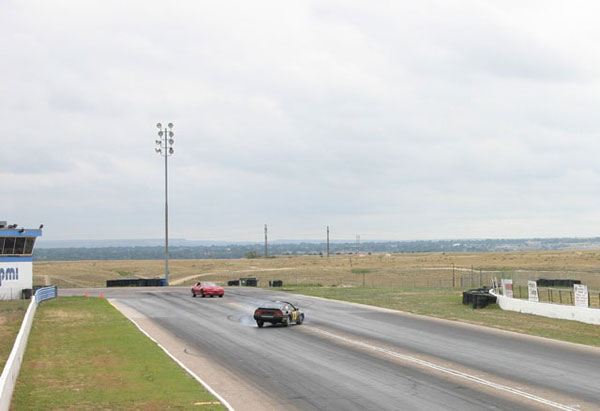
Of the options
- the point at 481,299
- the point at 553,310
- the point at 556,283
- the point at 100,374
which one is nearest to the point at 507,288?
the point at 481,299

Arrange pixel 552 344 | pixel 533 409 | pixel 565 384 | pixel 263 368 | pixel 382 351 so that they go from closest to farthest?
1. pixel 533 409
2. pixel 565 384
3. pixel 263 368
4. pixel 382 351
5. pixel 552 344

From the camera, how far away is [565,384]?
63.3ft

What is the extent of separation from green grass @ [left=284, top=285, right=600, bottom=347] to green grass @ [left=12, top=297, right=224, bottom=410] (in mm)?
18305

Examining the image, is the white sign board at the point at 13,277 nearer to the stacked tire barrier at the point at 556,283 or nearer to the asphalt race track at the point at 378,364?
the asphalt race track at the point at 378,364

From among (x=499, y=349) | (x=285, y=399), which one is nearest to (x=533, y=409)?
(x=285, y=399)

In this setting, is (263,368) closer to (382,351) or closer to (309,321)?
(382,351)

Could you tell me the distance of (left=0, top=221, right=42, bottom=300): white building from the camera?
181 feet

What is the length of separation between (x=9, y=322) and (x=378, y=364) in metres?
25.1

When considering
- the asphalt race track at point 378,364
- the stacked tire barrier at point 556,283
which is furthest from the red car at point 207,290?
the stacked tire barrier at point 556,283

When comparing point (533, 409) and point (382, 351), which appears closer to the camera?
point (533, 409)

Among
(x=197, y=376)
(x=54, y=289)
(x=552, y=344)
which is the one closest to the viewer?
(x=197, y=376)

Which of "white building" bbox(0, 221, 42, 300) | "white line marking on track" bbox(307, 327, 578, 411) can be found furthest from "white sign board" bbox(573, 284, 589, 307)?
"white building" bbox(0, 221, 42, 300)

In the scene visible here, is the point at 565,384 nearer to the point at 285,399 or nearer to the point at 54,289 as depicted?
the point at 285,399

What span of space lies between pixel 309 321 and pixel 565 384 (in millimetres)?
19626
